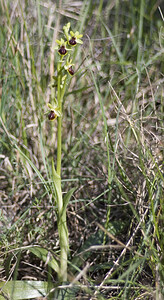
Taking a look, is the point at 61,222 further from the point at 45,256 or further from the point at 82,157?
the point at 82,157

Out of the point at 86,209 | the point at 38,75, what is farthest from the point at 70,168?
the point at 38,75

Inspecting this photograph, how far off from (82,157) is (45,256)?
53 centimetres

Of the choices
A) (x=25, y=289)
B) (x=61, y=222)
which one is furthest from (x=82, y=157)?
(x=25, y=289)

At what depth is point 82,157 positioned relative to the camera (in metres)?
1.47

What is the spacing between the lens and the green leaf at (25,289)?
39.9 inches

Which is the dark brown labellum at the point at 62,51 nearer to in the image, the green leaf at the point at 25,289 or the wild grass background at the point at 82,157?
the wild grass background at the point at 82,157

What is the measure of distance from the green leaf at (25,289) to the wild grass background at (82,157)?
0.03 metres

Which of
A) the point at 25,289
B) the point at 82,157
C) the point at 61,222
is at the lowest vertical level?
the point at 25,289

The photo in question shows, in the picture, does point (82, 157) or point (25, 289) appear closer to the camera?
point (25, 289)

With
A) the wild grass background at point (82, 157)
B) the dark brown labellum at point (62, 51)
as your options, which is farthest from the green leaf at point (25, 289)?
the dark brown labellum at point (62, 51)

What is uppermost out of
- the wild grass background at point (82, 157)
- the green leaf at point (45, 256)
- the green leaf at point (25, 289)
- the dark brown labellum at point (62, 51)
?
the dark brown labellum at point (62, 51)

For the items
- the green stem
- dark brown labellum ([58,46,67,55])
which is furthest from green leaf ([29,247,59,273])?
dark brown labellum ([58,46,67,55])

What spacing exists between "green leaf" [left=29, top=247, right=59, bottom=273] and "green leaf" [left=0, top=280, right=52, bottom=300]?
5 cm

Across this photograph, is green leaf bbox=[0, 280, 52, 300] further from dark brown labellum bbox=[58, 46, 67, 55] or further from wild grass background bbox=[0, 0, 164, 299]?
dark brown labellum bbox=[58, 46, 67, 55]
